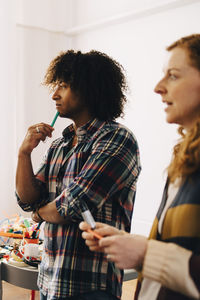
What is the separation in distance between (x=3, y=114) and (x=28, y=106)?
33 cm

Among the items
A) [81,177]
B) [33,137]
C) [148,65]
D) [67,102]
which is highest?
[148,65]

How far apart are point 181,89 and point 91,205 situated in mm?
512

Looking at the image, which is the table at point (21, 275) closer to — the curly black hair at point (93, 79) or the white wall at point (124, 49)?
the curly black hair at point (93, 79)

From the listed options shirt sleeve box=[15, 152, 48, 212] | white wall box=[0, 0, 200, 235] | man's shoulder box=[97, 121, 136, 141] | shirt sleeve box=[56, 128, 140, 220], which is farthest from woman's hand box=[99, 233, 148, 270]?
white wall box=[0, 0, 200, 235]

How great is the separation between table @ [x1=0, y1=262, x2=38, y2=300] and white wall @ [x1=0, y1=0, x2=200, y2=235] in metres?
1.59

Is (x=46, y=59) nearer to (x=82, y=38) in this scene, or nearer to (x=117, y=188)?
(x=82, y=38)

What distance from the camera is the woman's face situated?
0.86 m

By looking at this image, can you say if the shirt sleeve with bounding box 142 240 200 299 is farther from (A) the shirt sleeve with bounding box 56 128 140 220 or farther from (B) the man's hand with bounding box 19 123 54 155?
(B) the man's hand with bounding box 19 123 54 155

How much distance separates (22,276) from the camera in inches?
68.6

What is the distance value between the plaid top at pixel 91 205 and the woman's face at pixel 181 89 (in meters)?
0.38

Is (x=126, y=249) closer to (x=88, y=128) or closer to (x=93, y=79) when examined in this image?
(x=88, y=128)

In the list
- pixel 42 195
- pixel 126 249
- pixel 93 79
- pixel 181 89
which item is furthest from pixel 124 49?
pixel 126 249

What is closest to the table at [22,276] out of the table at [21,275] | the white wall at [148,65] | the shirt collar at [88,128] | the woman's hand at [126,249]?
the table at [21,275]

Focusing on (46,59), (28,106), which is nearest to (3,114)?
(28,106)
